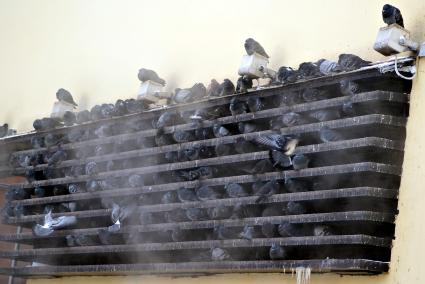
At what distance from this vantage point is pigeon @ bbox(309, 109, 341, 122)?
3974 mm

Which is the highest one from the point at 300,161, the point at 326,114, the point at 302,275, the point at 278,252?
the point at 326,114

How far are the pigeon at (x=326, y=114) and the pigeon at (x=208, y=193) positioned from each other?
726mm

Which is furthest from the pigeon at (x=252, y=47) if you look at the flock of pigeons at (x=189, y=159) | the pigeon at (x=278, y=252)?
the pigeon at (x=278, y=252)

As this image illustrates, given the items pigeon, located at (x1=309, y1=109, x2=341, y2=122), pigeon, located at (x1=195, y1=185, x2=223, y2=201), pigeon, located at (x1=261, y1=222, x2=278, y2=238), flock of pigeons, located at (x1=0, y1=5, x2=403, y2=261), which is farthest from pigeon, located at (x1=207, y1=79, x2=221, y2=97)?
pigeon, located at (x1=261, y1=222, x2=278, y2=238)

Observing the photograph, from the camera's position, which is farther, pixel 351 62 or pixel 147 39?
pixel 147 39

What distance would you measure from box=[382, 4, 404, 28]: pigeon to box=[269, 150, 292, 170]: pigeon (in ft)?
2.62

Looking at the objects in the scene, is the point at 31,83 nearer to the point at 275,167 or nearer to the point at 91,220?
the point at 91,220

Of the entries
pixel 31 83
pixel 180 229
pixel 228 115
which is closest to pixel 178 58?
pixel 228 115

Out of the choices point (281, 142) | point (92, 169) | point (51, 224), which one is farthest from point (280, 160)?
point (51, 224)

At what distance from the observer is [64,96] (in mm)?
5785

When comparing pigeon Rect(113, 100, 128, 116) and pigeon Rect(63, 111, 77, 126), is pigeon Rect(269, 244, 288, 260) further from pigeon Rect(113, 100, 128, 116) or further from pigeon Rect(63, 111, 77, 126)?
pigeon Rect(63, 111, 77, 126)

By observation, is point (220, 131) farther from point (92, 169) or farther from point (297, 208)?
point (92, 169)

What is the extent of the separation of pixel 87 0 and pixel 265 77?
228 cm

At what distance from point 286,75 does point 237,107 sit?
0.36 m
